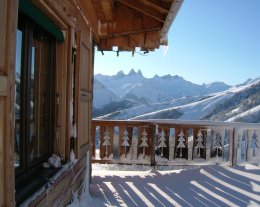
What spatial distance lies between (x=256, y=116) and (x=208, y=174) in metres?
22.6

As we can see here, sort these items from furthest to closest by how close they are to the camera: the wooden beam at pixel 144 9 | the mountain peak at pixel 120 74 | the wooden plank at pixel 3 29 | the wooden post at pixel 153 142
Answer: the mountain peak at pixel 120 74, the wooden post at pixel 153 142, the wooden beam at pixel 144 9, the wooden plank at pixel 3 29

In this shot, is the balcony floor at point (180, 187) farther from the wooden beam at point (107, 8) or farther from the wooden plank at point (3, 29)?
the wooden plank at point (3, 29)

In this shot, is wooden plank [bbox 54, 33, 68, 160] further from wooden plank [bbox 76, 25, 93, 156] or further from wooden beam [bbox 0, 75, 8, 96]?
wooden beam [bbox 0, 75, 8, 96]

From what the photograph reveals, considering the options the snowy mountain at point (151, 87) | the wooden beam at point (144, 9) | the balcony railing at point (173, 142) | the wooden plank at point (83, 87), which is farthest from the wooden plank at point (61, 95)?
the snowy mountain at point (151, 87)

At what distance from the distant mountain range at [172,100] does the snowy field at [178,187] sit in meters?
1.74

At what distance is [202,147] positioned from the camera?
6324 mm

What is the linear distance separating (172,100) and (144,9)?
51362mm

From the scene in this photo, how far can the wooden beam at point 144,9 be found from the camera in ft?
15.8

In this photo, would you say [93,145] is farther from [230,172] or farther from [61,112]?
[61,112]

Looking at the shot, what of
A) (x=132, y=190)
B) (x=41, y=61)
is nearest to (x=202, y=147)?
(x=132, y=190)

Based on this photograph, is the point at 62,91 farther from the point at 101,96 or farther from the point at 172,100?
the point at 101,96

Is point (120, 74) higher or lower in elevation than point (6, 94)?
higher

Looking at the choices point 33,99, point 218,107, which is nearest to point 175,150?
point 33,99

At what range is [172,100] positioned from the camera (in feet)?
183
